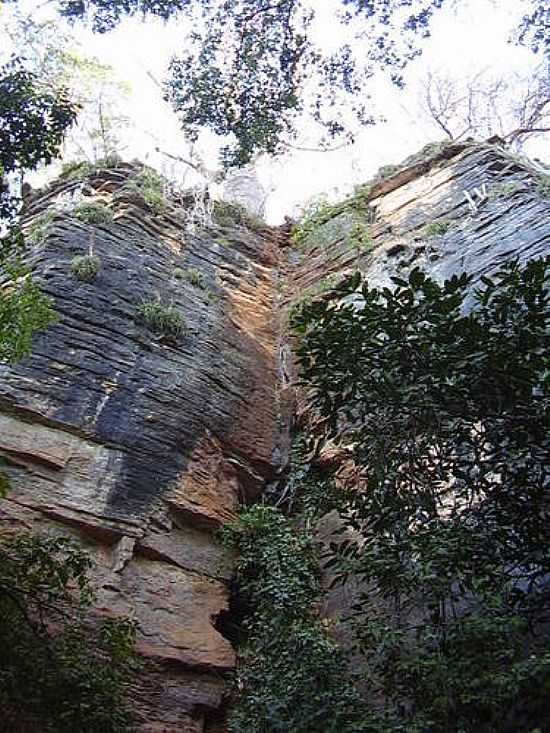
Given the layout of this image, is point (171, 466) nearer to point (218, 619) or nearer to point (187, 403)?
point (187, 403)

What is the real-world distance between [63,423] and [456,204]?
7.11m

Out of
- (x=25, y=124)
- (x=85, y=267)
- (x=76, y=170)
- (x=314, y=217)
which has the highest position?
(x=314, y=217)

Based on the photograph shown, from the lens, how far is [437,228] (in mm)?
11320

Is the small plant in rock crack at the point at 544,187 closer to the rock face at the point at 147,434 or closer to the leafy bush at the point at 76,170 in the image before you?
the rock face at the point at 147,434

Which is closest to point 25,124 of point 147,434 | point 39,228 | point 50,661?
point 39,228

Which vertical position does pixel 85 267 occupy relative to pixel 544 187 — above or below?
below

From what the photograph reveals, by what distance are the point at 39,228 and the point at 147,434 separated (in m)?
4.14

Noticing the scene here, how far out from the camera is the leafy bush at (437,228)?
11.2 m

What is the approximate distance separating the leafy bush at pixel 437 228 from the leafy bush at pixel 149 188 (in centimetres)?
460

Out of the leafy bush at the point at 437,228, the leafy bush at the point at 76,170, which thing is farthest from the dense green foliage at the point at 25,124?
the leafy bush at the point at 437,228

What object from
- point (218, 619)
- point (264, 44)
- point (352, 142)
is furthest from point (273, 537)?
point (264, 44)

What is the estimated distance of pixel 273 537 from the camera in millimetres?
8391

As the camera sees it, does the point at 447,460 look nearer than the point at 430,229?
Yes

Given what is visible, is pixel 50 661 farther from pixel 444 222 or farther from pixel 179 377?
pixel 444 222
